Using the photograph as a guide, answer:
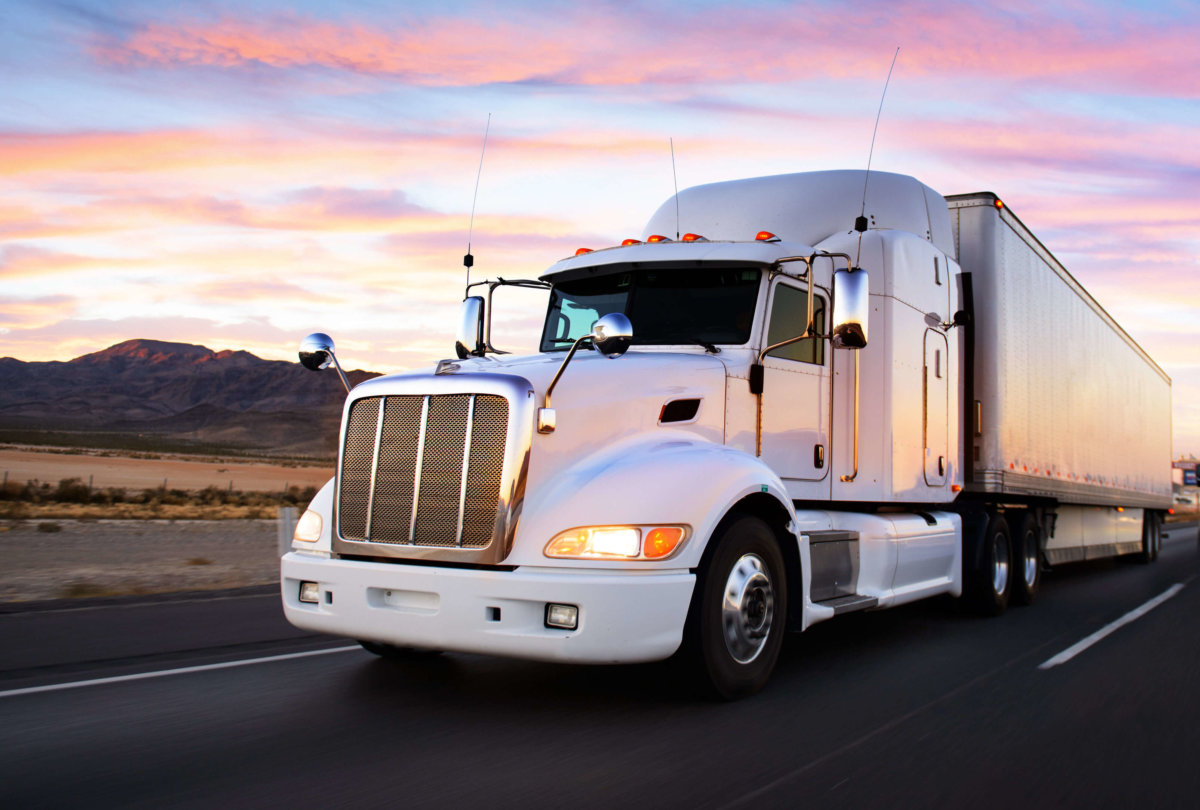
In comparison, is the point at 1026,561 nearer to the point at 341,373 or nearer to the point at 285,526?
the point at 341,373

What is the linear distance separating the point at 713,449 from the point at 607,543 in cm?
107

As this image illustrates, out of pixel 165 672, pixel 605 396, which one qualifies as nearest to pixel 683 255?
pixel 605 396

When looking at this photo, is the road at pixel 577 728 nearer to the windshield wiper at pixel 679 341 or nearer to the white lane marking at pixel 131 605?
the white lane marking at pixel 131 605

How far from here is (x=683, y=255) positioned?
730cm

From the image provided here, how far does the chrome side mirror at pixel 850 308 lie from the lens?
681 cm

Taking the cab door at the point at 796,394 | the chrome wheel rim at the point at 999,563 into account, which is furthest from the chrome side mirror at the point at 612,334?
the chrome wheel rim at the point at 999,563

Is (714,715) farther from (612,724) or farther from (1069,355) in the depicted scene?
(1069,355)

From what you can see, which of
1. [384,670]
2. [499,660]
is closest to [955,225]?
[499,660]

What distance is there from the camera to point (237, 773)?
4461 millimetres

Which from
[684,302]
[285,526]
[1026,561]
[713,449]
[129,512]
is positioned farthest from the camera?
[129,512]

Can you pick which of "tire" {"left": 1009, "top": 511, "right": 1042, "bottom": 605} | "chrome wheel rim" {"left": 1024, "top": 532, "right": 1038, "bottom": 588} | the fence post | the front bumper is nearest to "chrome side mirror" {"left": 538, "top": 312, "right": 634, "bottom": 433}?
the front bumper

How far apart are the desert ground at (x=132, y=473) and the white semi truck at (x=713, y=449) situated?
1957 inches

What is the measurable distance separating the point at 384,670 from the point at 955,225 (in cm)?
739

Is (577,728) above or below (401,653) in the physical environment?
below
